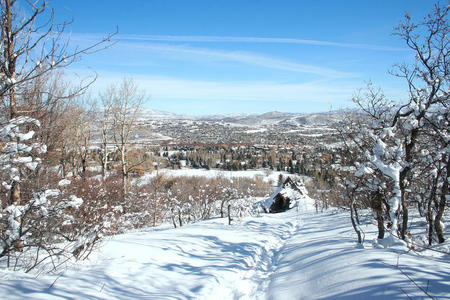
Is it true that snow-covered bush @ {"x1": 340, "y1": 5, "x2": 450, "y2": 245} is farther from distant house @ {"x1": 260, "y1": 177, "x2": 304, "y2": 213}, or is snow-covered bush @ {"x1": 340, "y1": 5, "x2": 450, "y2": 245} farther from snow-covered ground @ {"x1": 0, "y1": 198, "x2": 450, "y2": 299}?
distant house @ {"x1": 260, "y1": 177, "x2": 304, "y2": 213}

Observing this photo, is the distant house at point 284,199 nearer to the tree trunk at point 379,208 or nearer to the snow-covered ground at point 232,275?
the snow-covered ground at point 232,275

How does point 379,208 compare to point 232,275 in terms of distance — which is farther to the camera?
point 379,208

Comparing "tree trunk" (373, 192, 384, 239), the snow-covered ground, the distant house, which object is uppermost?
"tree trunk" (373, 192, 384, 239)

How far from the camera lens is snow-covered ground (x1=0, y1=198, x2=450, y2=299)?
134 inches

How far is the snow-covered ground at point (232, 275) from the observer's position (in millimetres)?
3393

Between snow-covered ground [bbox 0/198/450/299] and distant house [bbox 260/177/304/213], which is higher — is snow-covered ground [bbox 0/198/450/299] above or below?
above

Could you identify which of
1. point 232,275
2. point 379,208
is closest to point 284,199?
point 379,208


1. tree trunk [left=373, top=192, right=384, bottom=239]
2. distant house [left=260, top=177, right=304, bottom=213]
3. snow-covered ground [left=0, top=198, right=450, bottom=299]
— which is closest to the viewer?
snow-covered ground [left=0, top=198, right=450, bottom=299]

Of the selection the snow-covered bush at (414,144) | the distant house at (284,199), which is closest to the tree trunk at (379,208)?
the snow-covered bush at (414,144)

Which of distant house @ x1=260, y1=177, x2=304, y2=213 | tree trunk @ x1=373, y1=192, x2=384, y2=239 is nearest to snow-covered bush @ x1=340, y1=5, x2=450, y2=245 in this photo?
tree trunk @ x1=373, y1=192, x2=384, y2=239

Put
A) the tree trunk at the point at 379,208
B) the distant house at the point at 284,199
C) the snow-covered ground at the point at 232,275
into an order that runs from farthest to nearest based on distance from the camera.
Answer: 1. the distant house at the point at 284,199
2. the tree trunk at the point at 379,208
3. the snow-covered ground at the point at 232,275

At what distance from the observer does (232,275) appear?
5.47 metres

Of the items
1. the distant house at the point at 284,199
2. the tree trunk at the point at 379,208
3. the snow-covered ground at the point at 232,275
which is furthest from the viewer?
the distant house at the point at 284,199

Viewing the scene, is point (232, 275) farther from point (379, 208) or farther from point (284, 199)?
point (284, 199)
